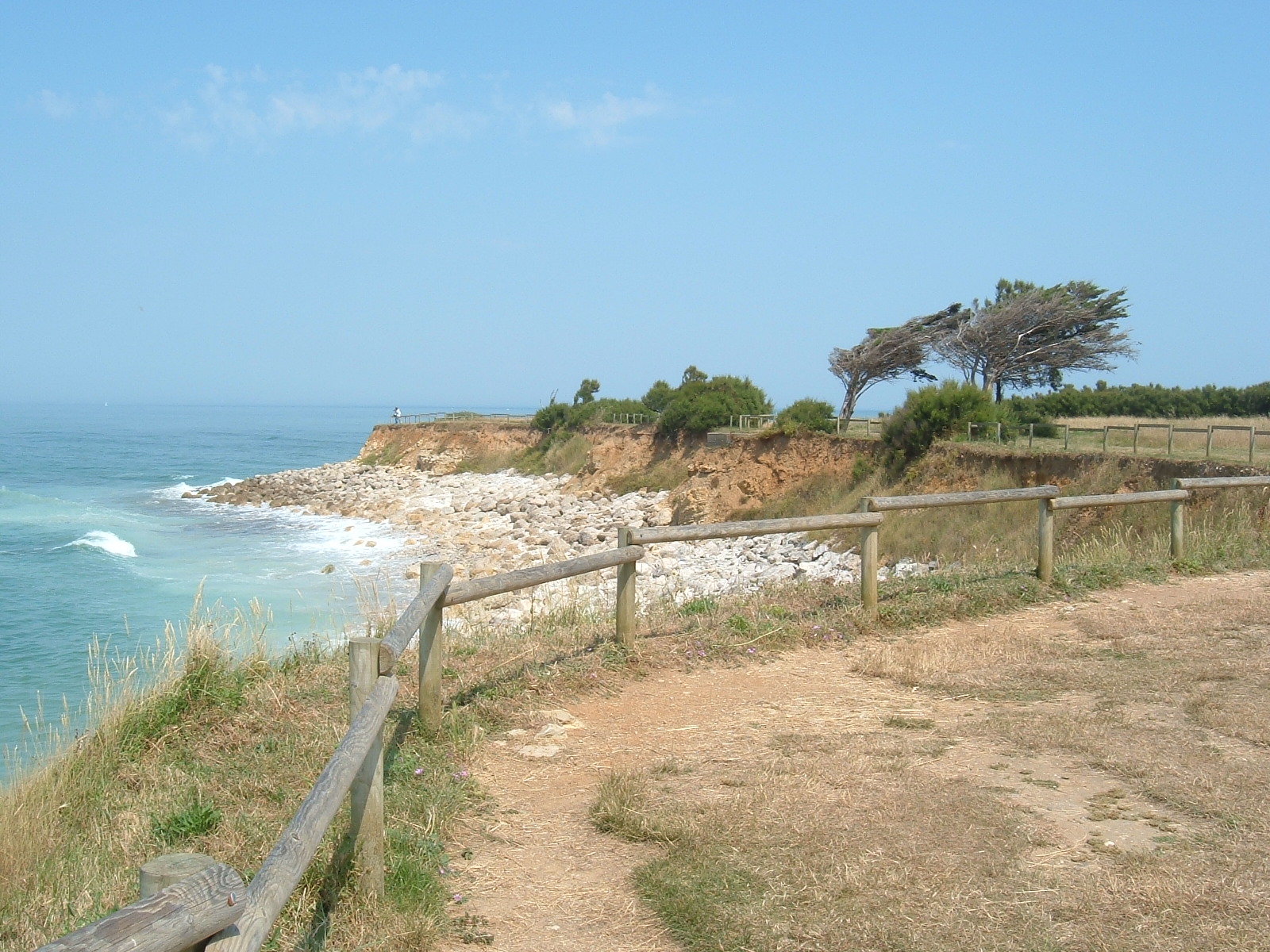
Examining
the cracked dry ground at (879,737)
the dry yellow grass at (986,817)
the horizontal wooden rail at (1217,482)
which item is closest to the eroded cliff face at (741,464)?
the horizontal wooden rail at (1217,482)

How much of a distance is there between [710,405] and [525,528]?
10319mm

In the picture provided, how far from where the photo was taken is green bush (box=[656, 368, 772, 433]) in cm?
4241

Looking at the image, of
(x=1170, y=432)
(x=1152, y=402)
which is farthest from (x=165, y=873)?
(x=1152, y=402)

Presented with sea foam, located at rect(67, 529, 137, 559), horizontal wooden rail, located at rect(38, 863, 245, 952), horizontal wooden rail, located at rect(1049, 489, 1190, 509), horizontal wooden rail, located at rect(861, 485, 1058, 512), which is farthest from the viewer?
sea foam, located at rect(67, 529, 137, 559)

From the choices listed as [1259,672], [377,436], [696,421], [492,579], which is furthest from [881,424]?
[377,436]

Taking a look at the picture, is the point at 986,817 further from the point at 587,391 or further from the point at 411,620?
the point at 587,391

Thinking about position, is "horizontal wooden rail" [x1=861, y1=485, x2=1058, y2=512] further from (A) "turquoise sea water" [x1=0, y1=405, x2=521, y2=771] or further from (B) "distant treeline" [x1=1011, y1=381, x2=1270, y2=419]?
(B) "distant treeline" [x1=1011, y1=381, x2=1270, y2=419]

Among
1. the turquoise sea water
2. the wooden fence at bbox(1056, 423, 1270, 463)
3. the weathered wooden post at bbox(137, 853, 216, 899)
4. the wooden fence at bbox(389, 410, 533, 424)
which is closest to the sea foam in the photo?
the turquoise sea water

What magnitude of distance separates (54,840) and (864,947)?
13.2 feet

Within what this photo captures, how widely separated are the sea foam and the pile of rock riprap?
23.8 ft

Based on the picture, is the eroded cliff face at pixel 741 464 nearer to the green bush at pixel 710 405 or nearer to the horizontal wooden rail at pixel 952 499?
the green bush at pixel 710 405

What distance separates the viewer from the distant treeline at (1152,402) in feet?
134

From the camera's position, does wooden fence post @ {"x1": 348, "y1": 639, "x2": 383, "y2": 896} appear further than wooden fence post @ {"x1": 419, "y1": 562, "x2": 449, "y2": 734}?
No

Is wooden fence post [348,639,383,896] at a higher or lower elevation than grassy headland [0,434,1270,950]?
higher
